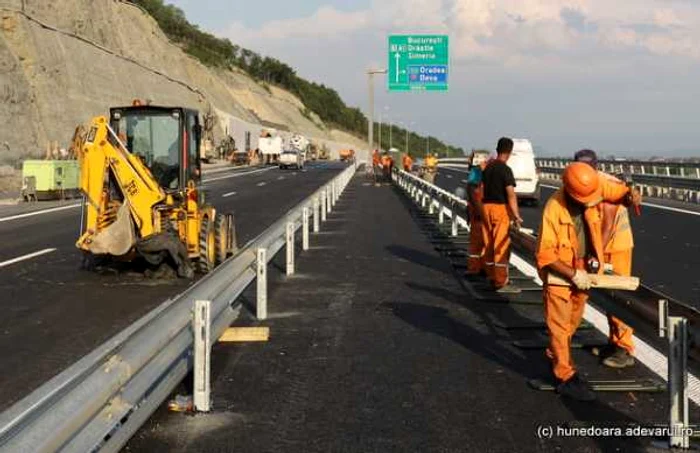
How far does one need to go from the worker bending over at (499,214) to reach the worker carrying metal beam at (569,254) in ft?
15.0

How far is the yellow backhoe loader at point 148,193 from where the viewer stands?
38.0 ft

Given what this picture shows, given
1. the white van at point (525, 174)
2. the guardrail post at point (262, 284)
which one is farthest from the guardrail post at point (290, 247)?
the white van at point (525, 174)

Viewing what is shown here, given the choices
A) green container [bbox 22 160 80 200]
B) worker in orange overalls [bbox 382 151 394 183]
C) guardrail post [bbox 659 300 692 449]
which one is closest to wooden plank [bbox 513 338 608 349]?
guardrail post [bbox 659 300 692 449]

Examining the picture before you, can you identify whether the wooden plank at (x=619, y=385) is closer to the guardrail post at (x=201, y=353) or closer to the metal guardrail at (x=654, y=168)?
the guardrail post at (x=201, y=353)

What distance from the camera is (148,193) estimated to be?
11859mm

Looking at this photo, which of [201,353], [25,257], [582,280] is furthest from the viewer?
[25,257]

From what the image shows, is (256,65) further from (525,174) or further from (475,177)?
(475,177)

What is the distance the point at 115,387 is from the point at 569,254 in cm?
344

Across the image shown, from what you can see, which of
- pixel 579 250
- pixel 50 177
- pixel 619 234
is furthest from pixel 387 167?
pixel 579 250

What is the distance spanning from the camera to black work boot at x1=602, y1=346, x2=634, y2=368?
702 centimetres

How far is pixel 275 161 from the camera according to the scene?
3159 inches

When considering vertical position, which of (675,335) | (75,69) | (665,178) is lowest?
(675,335)

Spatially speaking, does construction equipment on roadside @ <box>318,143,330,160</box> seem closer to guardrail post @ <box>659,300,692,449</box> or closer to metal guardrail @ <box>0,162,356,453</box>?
metal guardrail @ <box>0,162,356,453</box>

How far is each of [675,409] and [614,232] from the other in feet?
7.50
